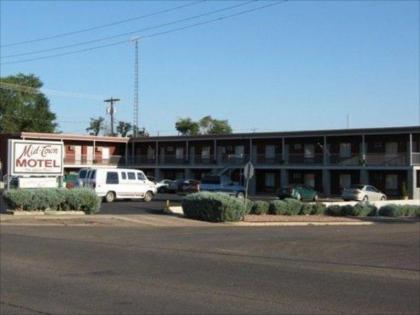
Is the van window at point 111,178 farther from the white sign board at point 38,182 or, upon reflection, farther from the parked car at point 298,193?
the parked car at point 298,193

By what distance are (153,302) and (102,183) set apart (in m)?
30.1

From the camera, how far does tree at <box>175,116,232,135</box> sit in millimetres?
130500

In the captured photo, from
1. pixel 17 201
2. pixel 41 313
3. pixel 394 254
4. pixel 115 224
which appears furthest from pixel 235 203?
pixel 41 313

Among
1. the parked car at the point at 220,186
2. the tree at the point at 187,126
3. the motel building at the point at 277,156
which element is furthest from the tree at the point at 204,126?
the parked car at the point at 220,186

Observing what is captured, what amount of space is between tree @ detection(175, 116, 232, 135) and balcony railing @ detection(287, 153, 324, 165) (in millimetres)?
61443

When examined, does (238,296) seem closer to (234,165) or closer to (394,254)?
(394,254)

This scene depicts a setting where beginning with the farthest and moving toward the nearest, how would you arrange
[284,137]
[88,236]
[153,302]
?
[284,137] < [88,236] < [153,302]

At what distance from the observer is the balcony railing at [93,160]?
2963 inches

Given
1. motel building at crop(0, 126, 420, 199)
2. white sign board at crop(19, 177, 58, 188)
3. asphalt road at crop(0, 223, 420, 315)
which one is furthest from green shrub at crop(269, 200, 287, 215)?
motel building at crop(0, 126, 420, 199)

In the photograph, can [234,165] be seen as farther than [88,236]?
Yes

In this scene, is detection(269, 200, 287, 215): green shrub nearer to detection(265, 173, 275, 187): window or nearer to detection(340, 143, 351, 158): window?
detection(340, 143, 351, 158): window

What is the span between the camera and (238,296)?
33.2 feet

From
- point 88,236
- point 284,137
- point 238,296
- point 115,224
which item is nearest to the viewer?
point 238,296

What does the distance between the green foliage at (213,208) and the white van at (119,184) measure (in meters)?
8.99
